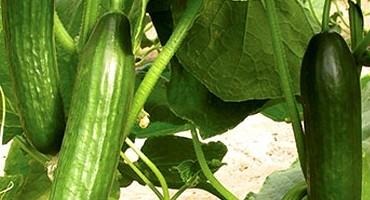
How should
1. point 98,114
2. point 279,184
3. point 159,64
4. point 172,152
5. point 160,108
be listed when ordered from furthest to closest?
point 172,152
point 160,108
point 279,184
point 159,64
point 98,114

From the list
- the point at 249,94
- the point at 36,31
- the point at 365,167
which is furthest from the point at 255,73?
the point at 36,31

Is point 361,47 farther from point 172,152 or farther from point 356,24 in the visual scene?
point 172,152

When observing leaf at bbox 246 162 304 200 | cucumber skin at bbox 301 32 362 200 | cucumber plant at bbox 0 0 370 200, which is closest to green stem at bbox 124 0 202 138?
cucumber plant at bbox 0 0 370 200

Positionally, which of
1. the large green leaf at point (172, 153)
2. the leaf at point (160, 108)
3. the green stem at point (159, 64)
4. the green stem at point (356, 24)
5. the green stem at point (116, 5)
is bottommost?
the large green leaf at point (172, 153)

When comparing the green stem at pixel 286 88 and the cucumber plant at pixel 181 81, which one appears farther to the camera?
the green stem at pixel 286 88

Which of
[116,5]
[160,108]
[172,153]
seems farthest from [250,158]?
[116,5]

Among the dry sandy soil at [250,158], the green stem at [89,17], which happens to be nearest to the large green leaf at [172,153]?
the green stem at [89,17]

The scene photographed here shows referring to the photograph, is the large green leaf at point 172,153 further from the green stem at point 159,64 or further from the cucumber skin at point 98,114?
the cucumber skin at point 98,114
